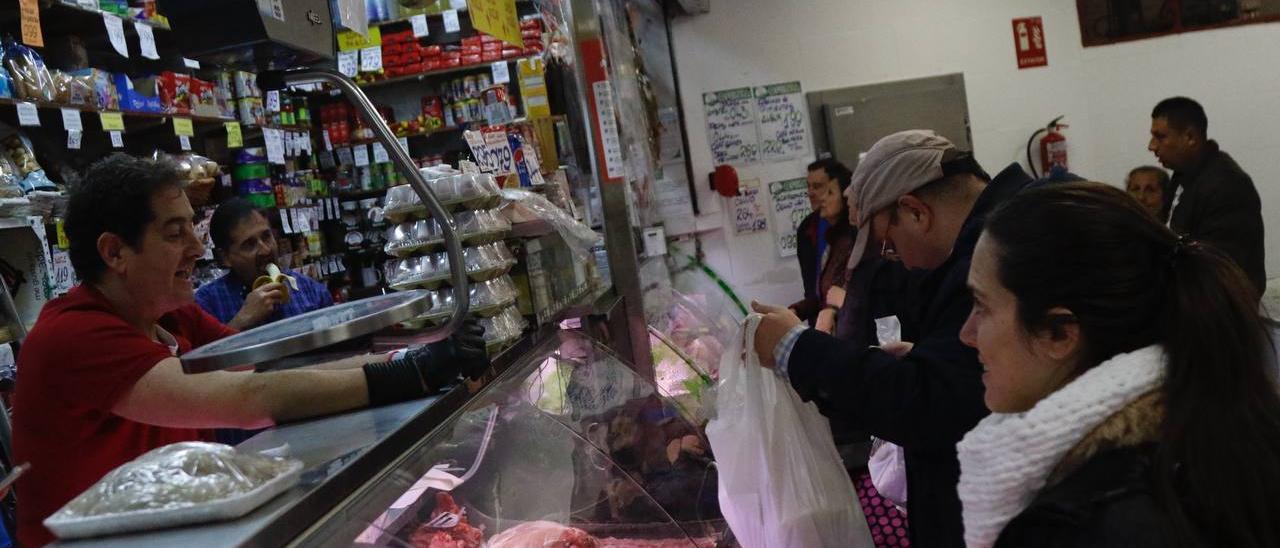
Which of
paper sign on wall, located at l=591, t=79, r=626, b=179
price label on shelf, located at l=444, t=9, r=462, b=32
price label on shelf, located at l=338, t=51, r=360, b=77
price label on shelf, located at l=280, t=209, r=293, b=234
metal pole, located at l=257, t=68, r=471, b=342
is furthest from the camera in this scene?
price label on shelf, located at l=338, t=51, r=360, b=77

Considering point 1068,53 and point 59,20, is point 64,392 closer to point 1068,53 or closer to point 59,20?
point 59,20

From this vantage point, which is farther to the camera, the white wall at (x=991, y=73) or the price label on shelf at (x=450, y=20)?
the white wall at (x=991, y=73)

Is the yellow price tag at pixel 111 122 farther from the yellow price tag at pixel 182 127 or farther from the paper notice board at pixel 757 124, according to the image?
the paper notice board at pixel 757 124

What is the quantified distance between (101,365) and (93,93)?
3.05 meters

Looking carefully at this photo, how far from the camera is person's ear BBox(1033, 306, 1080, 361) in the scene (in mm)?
1330

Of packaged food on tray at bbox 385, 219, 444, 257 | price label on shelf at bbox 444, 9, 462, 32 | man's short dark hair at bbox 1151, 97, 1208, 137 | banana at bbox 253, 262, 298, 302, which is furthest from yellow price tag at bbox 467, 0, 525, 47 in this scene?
man's short dark hair at bbox 1151, 97, 1208, 137

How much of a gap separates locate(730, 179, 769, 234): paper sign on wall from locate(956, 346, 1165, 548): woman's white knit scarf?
231 inches

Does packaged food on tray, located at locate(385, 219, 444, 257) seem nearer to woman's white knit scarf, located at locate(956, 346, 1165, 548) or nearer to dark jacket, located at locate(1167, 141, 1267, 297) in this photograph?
woman's white knit scarf, located at locate(956, 346, 1165, 548)

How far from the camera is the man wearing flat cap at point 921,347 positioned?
1.94 metres

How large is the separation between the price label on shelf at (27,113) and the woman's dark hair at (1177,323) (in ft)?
12.8

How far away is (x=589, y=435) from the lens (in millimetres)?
2600

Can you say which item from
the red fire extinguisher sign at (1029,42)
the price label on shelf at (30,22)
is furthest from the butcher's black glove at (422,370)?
the red fire extinguisher sign at (1029,42)

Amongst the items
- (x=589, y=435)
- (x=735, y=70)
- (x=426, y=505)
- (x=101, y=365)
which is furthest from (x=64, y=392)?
(x=735, y=70)

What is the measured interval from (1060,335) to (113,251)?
1.79 metres
